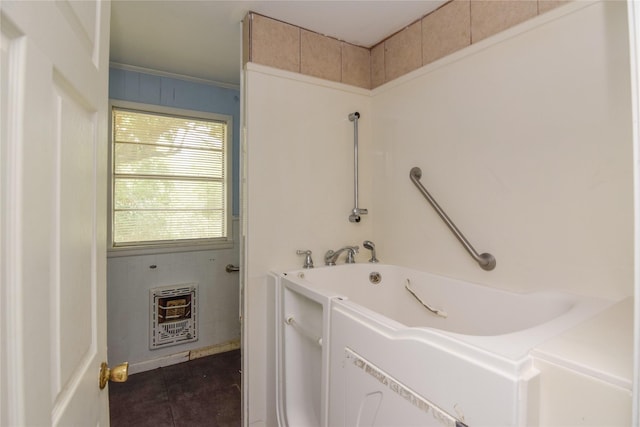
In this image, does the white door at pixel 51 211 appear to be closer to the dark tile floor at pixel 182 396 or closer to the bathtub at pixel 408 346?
the bathtub at pixel 408 346

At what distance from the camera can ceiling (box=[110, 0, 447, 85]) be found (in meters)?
1.72

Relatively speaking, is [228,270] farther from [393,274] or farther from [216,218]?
[393,274]

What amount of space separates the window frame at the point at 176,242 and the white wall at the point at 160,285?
0.16ft

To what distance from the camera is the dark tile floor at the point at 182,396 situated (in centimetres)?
193

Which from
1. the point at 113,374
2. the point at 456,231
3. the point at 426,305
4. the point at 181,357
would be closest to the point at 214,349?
the point at 181,357

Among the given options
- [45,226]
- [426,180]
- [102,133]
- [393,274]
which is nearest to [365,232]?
[393,274]

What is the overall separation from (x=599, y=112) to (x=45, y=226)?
1717 millimetres

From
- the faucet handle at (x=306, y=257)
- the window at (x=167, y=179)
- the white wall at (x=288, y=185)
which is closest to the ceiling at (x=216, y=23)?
the white wall at (x=288, y=185)

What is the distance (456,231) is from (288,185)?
3.32 ft

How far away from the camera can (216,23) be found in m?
1.91

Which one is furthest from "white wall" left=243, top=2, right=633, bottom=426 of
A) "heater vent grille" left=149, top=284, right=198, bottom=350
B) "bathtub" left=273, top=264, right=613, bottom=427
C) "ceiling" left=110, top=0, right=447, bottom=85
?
"heater vent grille" left=149, top=284, right=198, bottom=350

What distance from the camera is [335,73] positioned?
209cm

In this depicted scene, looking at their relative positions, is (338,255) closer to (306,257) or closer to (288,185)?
(306,257)

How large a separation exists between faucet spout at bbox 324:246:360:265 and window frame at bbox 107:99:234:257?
4.01 ft
